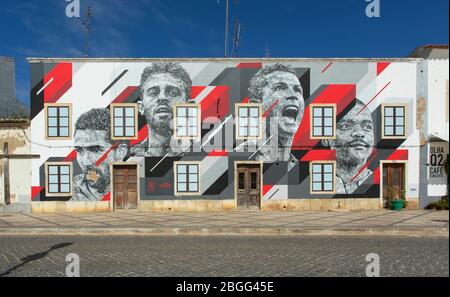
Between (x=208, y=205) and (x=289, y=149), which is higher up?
(x=289, y=149)

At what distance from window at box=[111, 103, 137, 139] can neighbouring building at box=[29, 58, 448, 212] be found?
49mm

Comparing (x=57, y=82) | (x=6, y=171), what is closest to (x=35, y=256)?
(x=6, y=171)

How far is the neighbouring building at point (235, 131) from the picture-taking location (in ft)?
44.2

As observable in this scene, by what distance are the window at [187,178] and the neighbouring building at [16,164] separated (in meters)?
7.13

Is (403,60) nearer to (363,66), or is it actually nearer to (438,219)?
(363,66)

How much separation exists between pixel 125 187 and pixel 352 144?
454 inches

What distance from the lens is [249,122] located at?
13742 mm

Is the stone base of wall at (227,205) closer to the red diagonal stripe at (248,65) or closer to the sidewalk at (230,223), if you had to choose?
the sidewalk at (230,223)

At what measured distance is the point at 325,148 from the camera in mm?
13797

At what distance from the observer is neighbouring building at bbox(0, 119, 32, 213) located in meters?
13.2

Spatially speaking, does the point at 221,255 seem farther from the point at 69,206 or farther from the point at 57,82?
the point at 57,82

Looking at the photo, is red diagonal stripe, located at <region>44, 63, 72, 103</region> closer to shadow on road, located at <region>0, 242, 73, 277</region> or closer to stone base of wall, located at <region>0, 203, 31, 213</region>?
stone base of wall, located at <region>0, 203, 31, 213</region>
